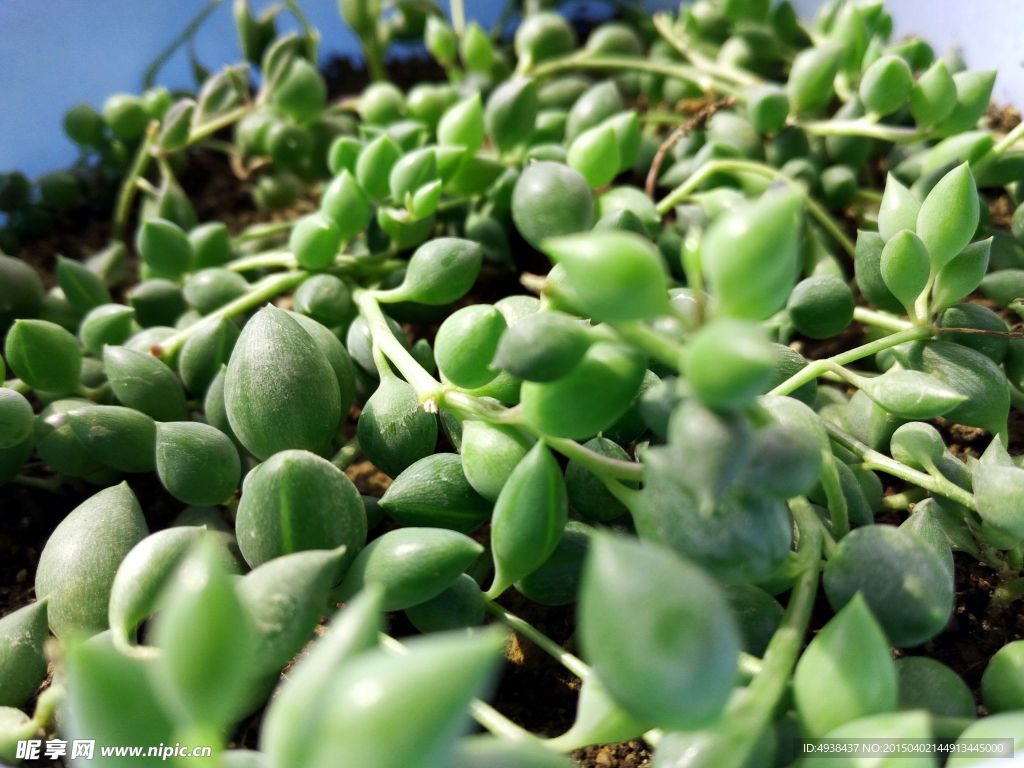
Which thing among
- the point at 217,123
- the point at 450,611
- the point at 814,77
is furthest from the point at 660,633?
the point at 217,123

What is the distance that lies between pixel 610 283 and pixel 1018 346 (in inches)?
16.7

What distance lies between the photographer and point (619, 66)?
3.16 ft

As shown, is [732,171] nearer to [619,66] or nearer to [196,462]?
[619,66]

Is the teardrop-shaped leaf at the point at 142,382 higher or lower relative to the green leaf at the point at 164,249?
lower

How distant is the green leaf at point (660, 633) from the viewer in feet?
0.88

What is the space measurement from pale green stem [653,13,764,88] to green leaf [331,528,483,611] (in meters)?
0.69

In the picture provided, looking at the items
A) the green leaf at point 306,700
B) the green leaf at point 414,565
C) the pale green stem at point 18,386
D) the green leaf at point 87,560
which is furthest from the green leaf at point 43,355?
the green leaf at point 306,700


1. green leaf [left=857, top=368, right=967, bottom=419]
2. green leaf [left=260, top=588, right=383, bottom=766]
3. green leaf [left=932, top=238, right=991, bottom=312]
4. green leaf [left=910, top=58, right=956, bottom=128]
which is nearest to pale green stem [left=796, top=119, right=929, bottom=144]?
green leaf [left=910, top=58, right=956, bottom=128]

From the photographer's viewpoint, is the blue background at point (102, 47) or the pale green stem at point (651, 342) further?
the blue background at point (102, 47)

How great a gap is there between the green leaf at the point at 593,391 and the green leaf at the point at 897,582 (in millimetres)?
140

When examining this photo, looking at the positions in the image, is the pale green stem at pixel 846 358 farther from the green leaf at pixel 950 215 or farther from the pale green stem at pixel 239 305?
the pale green stem at pixel 239 305

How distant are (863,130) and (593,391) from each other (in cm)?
51

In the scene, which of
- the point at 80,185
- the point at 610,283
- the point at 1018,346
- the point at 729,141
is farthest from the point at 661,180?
the point at 80,185

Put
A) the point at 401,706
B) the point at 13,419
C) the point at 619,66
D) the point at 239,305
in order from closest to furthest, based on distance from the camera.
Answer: the point at 401,706
the point at 13,419
the point at 239,305
the point at 619,66
